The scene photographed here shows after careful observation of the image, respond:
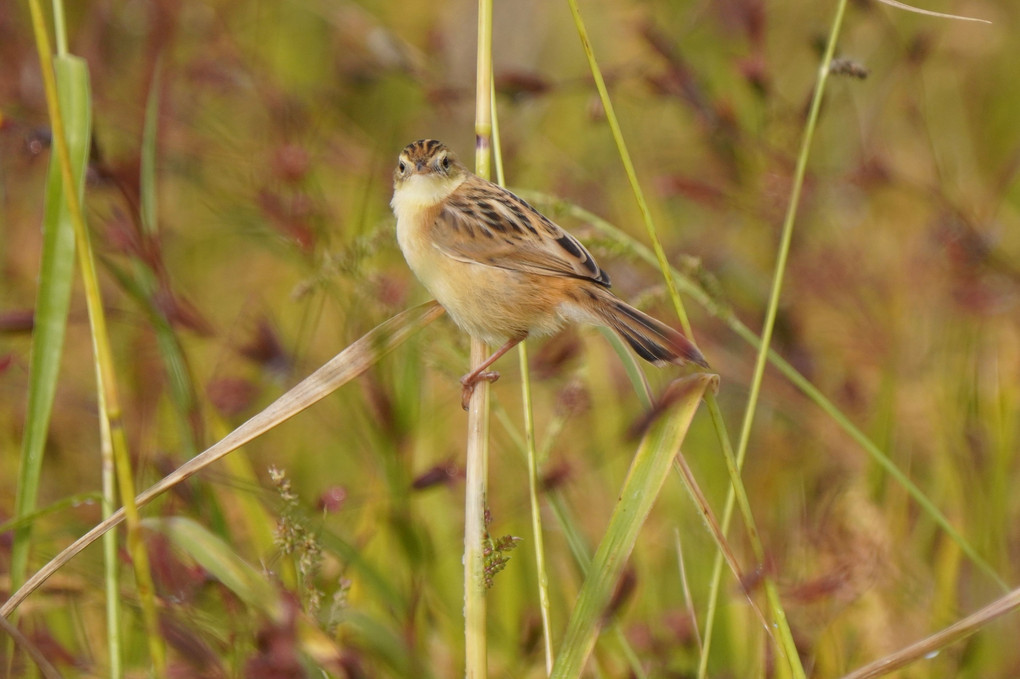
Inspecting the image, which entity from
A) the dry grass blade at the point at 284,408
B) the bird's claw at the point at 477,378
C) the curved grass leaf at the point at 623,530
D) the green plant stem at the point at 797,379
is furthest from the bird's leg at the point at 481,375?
the curved grass leaf at the point at 623,530

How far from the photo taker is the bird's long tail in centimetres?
209

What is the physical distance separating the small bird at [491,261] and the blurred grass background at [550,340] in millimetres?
142

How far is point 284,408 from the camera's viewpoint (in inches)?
79.7

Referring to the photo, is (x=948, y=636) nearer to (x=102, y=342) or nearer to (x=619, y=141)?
(x=619, y=141)

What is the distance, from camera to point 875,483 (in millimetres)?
3443

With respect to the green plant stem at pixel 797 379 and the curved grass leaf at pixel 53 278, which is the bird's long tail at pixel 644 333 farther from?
the curved grass leaf at pixel 53 278

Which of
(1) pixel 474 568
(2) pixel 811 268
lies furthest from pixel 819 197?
(1) pixel 474 568

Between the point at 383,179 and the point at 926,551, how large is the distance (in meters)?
2.51

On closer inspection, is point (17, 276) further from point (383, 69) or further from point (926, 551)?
point (926, 551)

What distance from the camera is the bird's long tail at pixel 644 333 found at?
209cm

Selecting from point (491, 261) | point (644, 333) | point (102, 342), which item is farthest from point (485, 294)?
point (102, 342)

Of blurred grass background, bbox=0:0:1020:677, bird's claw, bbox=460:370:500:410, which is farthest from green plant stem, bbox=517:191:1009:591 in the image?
bird's claw, bbox=460:370:500:410

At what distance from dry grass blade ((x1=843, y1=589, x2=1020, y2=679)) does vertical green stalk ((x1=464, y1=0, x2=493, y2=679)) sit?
27.8 inches

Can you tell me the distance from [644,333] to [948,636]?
931 millimetres
